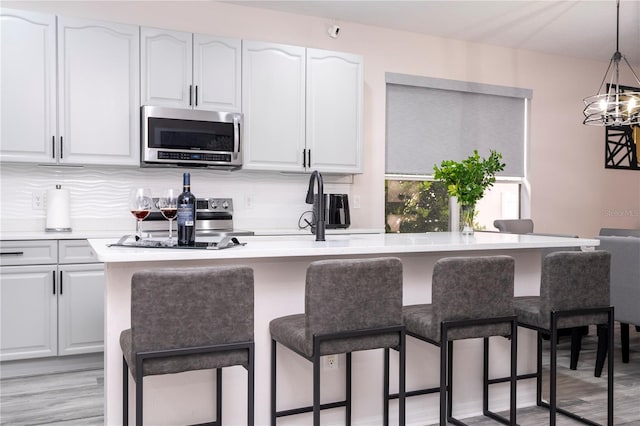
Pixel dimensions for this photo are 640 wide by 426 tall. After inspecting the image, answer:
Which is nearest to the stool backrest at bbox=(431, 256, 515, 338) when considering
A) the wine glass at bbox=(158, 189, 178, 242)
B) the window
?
the wine glass at bbox=(158, 189, 178, 242)

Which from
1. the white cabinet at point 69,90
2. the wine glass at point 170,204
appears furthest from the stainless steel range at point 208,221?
the wine glass at point 170,204

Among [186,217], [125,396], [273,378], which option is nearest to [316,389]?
[273,378]

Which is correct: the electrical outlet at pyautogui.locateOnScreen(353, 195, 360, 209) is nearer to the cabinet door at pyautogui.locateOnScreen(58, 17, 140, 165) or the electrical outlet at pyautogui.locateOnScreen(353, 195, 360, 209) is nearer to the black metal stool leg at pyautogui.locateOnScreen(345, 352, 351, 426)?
the cabinet door at pyautogui.locateOnScreen(58, 17, 140, 165)

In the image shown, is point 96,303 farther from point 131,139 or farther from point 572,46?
point 572,46

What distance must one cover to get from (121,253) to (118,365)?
53 centimetres

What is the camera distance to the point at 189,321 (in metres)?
1.83

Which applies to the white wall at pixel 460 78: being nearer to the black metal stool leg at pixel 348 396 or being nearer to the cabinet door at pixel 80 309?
the cabinet door at pixel 80 309

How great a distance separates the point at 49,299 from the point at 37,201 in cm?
82

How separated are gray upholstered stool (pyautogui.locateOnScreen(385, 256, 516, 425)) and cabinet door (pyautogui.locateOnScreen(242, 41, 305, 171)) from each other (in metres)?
2.30

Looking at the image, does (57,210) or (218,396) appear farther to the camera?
(57,210)

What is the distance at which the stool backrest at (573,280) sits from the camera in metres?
2.47

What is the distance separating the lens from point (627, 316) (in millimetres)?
3678

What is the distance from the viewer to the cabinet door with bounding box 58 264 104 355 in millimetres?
3631

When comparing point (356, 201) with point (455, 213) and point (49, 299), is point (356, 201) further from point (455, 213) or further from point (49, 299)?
point (49, 299)
